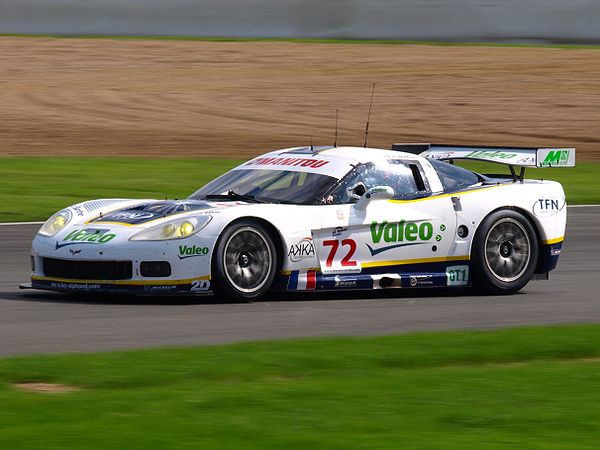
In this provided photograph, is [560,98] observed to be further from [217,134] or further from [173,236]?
[173,236]

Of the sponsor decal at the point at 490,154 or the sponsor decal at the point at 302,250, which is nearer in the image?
the sponsor decal at the point at 302,250

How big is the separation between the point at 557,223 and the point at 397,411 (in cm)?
568

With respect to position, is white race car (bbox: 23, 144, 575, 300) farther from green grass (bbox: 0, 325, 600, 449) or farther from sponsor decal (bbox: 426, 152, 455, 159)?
green grass (bbox: 0, 325, 600, 449)

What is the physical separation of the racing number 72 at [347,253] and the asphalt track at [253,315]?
0.29m

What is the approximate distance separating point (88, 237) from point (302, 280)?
1.63 meters

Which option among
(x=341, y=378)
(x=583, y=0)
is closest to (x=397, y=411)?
(x=341, y=378)

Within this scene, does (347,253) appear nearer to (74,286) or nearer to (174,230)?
(174,230)

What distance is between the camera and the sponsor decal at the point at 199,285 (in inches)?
384

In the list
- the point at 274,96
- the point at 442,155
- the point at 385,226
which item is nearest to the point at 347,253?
the point at 385,226

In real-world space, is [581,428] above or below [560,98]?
below

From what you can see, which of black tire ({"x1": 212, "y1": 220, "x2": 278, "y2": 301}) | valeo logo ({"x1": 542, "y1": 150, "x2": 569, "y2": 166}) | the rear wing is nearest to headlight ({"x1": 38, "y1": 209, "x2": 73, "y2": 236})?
black tire ({"x1": 212, "y1": 220, "x2": 278, "y2": 301})

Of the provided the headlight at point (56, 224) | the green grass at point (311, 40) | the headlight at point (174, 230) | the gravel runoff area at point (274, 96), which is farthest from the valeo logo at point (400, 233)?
the green grass at point (311, 40)

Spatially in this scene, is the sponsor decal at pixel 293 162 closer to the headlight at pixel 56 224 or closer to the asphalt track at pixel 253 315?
the asphalt track at pixel 253 315

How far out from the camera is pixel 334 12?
33.1 metres
